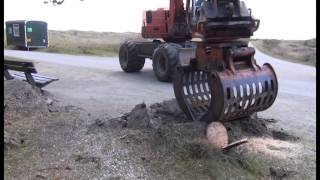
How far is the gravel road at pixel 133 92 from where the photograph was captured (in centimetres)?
1049

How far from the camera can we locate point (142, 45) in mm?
17516

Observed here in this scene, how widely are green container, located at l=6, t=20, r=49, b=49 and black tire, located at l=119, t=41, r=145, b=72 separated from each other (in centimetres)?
1515

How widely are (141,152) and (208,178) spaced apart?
937 mm

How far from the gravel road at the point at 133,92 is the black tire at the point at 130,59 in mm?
271

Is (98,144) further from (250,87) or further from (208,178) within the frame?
(250,87)

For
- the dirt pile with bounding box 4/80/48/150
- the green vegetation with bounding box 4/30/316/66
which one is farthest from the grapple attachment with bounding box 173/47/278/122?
the green vegetation with bounding box 4/30/316/66

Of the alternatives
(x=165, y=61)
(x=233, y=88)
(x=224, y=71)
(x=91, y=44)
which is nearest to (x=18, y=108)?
(x=224, y=71)

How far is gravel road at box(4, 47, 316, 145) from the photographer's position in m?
10.5

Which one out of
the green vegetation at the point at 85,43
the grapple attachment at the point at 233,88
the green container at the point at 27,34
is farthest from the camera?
the green container at the point at 27,34

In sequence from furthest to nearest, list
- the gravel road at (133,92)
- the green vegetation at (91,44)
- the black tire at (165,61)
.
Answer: the green vegetation at (91,44) → the black tire at (165,61) → the gravel road at (133,92)

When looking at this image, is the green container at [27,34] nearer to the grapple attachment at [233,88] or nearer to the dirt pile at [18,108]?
the dirt pile at [18,108]

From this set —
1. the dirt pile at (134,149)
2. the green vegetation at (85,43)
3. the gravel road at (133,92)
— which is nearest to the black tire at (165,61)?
the gravel road at (133,92)

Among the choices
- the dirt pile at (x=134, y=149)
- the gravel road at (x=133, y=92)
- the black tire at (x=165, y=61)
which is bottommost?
the gravel road at (x=133, y=92)

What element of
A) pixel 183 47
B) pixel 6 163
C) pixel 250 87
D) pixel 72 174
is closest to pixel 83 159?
pixel 72 174
